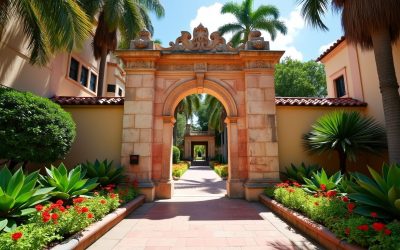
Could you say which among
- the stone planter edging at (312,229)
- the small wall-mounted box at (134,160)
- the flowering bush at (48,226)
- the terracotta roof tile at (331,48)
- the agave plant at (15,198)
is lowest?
the stone planter edging at (312,229)

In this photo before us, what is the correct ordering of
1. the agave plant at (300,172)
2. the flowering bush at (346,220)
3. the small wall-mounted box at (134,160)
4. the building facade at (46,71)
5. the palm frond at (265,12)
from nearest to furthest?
the flowering bush at (346,220), the agave plant at (300,172), the small wall-mounted box at (134,160), the building facade at (46,71), the palm frond at (265,12)

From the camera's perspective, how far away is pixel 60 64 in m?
12.2

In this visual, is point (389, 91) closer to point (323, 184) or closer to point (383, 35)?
point (383, 35)

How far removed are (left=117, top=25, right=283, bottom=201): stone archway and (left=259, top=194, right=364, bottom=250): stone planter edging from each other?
7.71ft

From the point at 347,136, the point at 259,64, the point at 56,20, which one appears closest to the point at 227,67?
the point at 259,64

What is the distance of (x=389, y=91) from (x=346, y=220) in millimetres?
4635

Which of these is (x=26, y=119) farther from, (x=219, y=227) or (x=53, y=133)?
(x=219, y=227)

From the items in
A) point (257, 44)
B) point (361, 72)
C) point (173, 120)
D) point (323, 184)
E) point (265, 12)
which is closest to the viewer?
point (323, 184)

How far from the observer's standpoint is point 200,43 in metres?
9.71

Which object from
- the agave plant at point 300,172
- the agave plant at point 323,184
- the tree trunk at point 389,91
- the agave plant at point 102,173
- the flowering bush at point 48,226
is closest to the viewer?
the flowering bush at point 48,226

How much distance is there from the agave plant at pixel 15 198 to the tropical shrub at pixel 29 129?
2823mm

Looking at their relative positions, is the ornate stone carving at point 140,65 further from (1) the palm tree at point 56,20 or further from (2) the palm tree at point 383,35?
(2) the palm tree at point 383,35

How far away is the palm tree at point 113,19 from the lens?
1178cm

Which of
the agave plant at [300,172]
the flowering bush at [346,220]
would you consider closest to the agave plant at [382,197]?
the flowering bush at [346,220]
